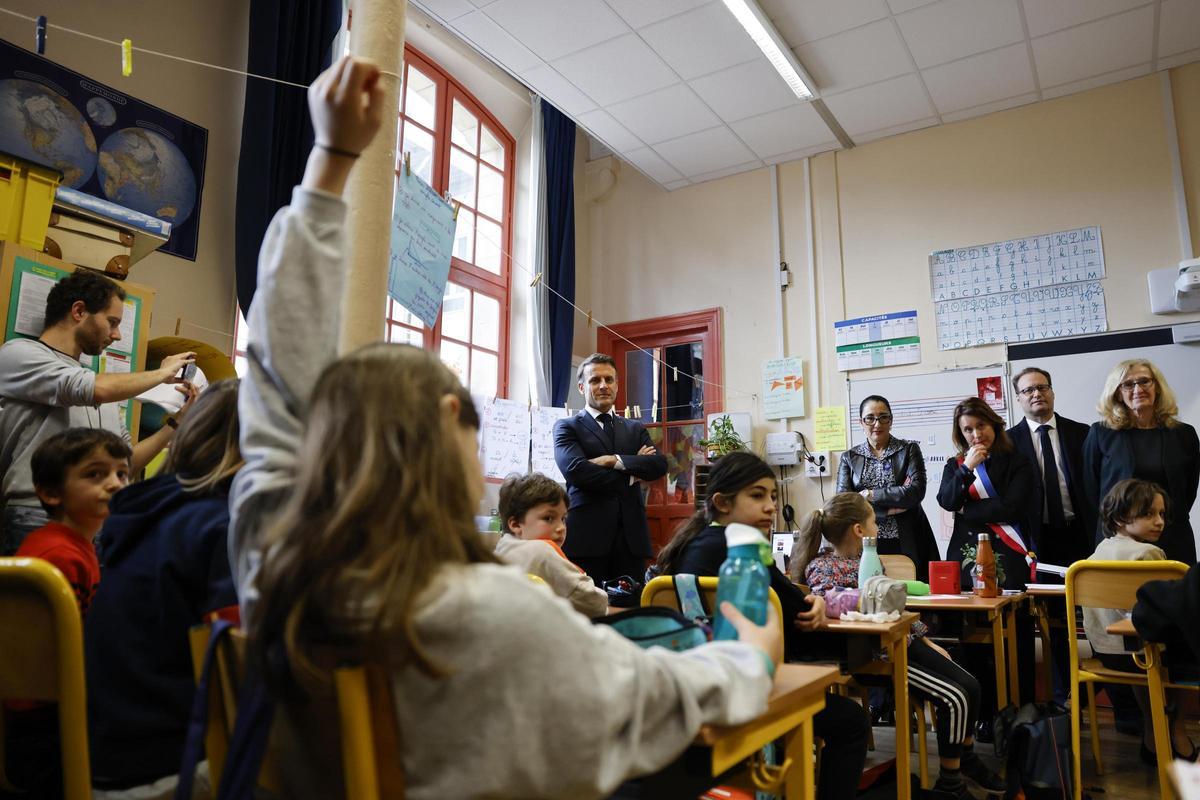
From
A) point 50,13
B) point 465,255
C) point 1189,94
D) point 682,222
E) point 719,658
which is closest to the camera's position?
point 719,658

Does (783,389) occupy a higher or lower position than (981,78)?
lower

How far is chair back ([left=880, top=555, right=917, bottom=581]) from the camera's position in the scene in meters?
3.26

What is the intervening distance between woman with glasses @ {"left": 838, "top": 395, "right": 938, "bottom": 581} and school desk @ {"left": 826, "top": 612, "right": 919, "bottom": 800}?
1.45 m

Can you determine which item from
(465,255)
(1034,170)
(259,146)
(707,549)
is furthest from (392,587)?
(1034,170)

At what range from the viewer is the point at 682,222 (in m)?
6.20

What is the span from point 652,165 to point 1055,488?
11.3 feet

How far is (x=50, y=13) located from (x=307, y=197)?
3.18 meters

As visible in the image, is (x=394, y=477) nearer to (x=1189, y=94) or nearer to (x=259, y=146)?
(x=259, y=146)

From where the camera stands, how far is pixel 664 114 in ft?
16.9

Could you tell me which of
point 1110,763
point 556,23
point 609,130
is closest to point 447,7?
point 556,23

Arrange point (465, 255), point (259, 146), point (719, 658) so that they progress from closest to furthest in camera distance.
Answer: point (719, 658), point (259, 146), point (465, 255)

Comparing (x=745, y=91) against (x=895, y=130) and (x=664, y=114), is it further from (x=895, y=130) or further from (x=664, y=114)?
(x=895, y=130)

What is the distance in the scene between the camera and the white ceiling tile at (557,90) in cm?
472

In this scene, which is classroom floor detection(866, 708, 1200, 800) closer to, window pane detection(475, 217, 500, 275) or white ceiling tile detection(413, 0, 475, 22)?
window pane detection(475, 217, 500, 275)
